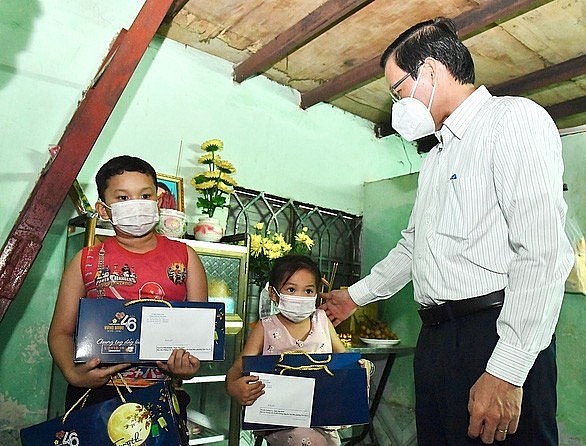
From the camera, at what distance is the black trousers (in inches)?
41.9

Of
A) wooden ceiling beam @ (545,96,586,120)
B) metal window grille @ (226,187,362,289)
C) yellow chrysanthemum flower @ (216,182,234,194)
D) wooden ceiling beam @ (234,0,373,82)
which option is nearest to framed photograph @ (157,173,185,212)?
yellow chrysanthemum flower @ (216,182,234,194)

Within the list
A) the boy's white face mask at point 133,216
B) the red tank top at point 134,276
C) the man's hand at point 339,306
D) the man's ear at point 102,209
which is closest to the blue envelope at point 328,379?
the man's hand at point 339,306

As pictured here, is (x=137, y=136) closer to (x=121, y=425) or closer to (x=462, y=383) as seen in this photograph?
(x=121, y=425)

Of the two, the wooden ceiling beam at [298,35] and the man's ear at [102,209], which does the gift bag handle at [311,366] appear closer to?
the man's ear at [102,209]

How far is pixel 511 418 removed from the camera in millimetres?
1001

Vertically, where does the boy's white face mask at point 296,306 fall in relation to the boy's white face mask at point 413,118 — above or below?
below

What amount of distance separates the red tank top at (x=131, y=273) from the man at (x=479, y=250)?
2.36 feet

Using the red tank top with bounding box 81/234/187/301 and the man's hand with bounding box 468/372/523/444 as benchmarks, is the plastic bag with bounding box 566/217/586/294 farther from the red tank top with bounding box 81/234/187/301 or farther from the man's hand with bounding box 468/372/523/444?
the red tank top with bounding box 81/234/187/301

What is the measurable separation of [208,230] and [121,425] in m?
1.26

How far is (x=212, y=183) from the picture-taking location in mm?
2484

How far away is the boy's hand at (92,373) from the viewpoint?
4.25 ft

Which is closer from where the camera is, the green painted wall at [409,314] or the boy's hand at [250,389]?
the boy's hand at [250,389]

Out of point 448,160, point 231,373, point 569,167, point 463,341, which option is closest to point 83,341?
point 231,373

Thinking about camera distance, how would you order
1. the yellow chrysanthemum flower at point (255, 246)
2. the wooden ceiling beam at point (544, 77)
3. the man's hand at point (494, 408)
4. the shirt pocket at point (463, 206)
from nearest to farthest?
the man's hand at point (494, 408)
the shirt pocket at point (463, 206)
the yellow chrysanthemum flower at point (255, 246)
the wooden ceiling beam at point (544, 77)
